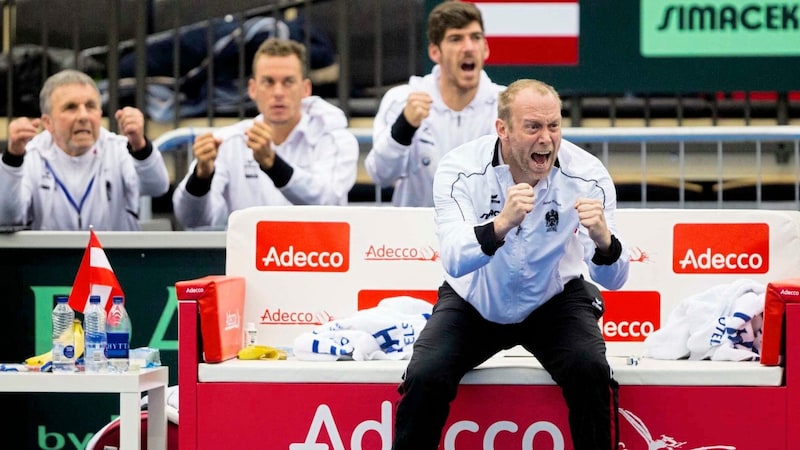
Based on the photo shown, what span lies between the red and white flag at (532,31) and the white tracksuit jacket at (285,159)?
929 mm

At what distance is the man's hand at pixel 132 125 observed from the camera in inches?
270

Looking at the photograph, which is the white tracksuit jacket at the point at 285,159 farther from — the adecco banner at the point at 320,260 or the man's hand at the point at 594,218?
the man's hand at the point at 594,218

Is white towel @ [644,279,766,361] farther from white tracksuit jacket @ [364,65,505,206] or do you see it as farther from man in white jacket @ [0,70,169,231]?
man in white jacket @ [0,70,169,231]

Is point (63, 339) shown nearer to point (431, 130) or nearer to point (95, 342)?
point (95, 342)

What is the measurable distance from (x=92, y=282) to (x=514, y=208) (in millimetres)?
1842

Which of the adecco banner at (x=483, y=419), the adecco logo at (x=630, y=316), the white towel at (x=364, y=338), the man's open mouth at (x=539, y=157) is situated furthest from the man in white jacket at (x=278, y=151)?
the man's open mouth at (x=539, y=157)

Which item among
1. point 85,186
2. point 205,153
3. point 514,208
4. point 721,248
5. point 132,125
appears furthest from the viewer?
point 85,186

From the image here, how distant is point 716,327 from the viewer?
5.56 meters

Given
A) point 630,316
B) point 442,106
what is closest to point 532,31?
point 442,106

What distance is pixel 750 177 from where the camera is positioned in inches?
302

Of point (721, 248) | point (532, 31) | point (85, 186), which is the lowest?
point (721, 248)

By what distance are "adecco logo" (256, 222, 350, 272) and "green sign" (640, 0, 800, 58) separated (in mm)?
2350

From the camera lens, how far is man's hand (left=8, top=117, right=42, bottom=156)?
22.3ft

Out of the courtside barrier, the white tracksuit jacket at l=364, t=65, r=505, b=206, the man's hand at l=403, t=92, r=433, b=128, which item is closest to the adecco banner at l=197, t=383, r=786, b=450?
the courtside barrier
